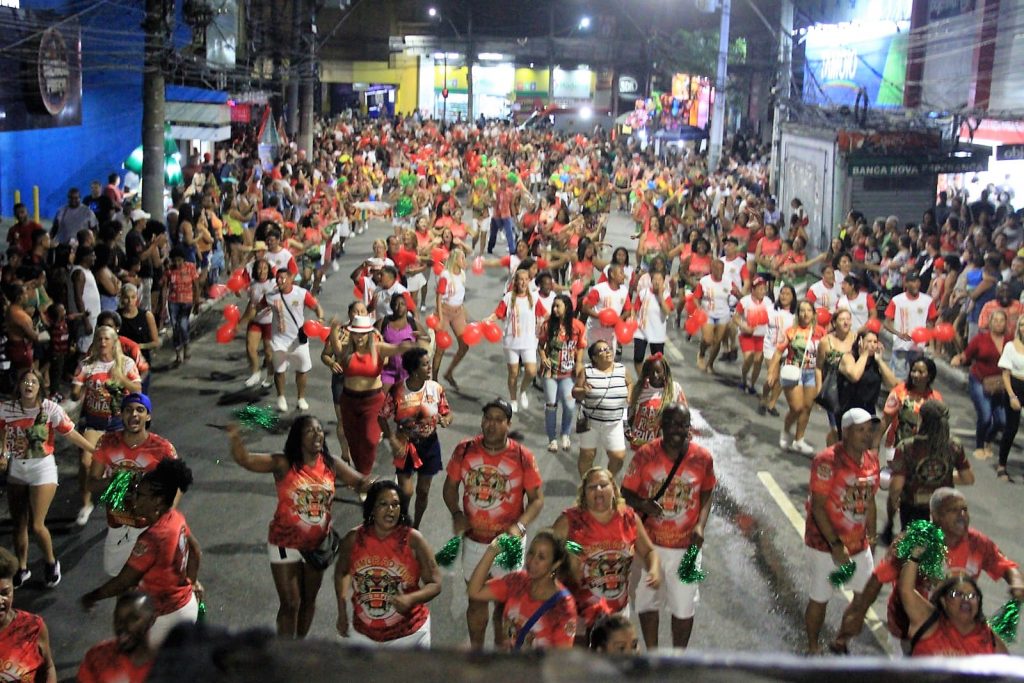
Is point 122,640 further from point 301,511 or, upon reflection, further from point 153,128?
point 153,128

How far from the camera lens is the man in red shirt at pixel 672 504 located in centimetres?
653

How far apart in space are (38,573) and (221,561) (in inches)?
46.8

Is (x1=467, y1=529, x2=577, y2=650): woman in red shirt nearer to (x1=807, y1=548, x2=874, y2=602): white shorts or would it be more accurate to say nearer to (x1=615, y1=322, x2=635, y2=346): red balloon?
(x1=807, y1=548, x2=874, y2=602): white shorts

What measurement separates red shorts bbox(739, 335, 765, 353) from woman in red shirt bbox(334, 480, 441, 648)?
7.83m

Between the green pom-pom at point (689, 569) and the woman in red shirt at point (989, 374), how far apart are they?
5.29m

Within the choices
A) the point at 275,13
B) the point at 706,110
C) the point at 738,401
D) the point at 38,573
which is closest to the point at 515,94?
the point at 706,110

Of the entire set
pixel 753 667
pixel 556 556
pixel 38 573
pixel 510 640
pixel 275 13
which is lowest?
pixel 38 573

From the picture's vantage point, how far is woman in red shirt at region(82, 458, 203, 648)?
555 centimetres

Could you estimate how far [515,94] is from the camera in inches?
3275

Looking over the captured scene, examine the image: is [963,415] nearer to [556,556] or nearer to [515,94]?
[556,556]

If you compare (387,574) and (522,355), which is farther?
(522,355)

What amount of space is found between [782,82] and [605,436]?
22402 mm

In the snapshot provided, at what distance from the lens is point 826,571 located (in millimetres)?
6660

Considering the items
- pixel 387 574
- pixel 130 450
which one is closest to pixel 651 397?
pixel 387 574
